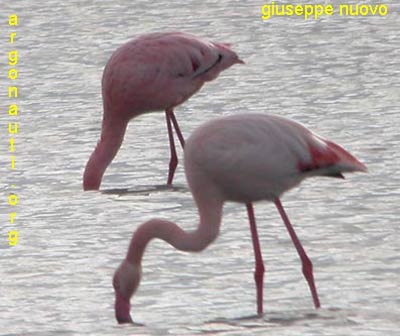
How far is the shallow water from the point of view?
662cm

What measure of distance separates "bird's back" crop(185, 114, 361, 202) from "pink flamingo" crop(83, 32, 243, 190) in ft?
7.96

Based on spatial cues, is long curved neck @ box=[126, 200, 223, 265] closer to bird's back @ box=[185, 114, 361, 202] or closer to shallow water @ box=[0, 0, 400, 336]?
bird's back @ box=[185, 114, 361, 202]

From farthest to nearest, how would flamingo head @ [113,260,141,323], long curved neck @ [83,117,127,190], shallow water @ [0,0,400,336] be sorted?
long curved neck @ [83,117,127,190], shallow water @ [0,0,400,336], flamingo head @ [113,260,141,323]

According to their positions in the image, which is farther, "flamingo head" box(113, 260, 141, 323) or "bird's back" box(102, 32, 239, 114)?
"bird's back" box(102, 32, 239, 114)

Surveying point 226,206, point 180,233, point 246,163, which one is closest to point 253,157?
point 246,163

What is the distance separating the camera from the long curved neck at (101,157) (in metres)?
9.07

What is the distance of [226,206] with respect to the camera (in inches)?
348

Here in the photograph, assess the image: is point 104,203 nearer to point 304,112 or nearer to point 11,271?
point 11,271

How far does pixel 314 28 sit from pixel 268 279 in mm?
8044

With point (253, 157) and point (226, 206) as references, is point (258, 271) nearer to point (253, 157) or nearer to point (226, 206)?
point (253, 157)

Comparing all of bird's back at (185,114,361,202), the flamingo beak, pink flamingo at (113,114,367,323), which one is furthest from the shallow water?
bird's back at (185,114,361,202)

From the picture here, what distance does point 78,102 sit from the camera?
12.1 m

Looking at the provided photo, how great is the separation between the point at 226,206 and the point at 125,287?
255cm

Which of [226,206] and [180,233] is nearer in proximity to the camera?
[180,233]
